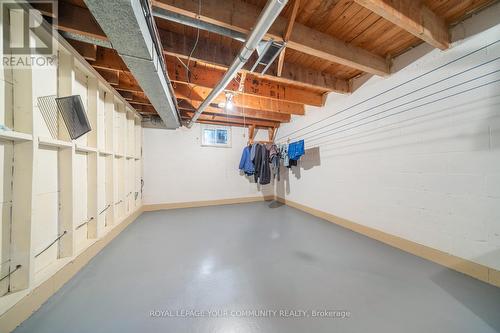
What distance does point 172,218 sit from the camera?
11.0 ft

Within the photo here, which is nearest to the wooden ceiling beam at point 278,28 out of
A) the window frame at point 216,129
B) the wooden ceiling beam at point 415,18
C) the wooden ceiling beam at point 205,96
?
the wooden ceiling beam at point 415,18

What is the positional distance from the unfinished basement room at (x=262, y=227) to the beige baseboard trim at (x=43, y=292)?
0.04 feet

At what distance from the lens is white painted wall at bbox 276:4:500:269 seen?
1.42 m

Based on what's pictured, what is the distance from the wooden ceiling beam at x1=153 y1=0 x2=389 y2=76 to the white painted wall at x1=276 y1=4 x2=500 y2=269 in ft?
1.73

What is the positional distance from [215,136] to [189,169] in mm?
1122

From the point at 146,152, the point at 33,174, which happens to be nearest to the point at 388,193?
the point at 33,174

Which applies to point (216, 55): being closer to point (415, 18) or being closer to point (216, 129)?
point (415, 18)

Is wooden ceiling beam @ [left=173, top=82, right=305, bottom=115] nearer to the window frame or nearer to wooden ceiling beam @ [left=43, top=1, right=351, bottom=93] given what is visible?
wooden ceiling beam @ [left=43, top=1, right=351, bottom=93]

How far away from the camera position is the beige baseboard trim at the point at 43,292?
40.8 inches

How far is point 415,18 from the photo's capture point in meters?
1.37

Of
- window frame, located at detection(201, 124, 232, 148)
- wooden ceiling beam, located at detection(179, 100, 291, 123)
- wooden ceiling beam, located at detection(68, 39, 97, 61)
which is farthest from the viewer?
window frame, located at detection(201, 124, 232, 148)

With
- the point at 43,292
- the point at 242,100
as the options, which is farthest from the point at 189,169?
the point at 43,292

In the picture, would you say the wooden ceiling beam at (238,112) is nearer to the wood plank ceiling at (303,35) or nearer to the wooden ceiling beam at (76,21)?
the wood plank ceiling at (303,35)

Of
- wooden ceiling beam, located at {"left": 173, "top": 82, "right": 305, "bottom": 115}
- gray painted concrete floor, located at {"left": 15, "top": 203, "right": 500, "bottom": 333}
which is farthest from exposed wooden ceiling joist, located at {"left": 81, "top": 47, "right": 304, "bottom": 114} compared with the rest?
gray painted concrete floor, located at {"left": 15, "top": 203, "right": 500, "bottom": 333}
